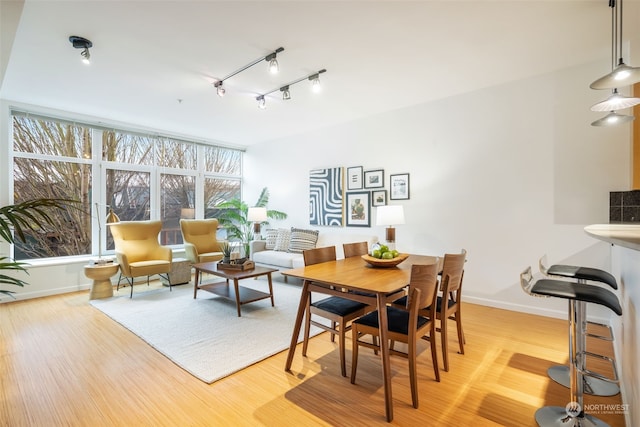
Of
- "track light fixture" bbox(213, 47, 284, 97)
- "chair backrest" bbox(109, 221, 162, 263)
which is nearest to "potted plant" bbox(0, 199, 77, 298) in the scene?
"track light fixture" bbox(213, 47, 284, 97)

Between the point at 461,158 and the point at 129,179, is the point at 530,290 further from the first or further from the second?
the point at 129,179

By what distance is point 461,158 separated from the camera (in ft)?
13.0

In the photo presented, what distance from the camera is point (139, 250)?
4.76 meters

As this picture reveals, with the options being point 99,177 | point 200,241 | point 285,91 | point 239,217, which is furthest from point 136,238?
point 285,91

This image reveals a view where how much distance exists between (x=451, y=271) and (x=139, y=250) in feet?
15.0

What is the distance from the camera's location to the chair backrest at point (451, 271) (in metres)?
2.21

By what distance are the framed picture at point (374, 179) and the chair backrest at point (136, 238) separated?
11.5ft

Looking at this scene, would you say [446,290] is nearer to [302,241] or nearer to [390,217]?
[390,217]

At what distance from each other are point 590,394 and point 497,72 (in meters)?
3.07

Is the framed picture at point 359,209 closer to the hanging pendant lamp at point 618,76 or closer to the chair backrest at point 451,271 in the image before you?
the chair backrest at point 451,271

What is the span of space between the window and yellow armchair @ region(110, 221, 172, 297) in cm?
67

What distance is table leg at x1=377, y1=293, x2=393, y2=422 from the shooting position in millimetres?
1773

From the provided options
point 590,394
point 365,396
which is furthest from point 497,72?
point 365,396

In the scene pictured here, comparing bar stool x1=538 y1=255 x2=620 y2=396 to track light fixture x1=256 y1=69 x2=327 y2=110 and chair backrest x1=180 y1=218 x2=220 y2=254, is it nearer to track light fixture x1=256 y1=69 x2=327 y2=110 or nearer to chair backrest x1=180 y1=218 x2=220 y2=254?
track light fixture x1=256 y1=69 x2=327 y2=110
